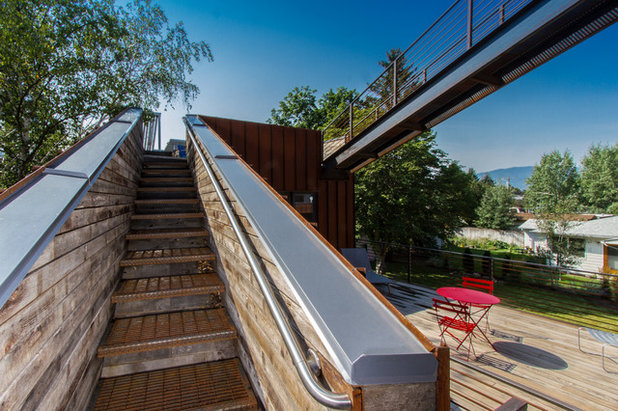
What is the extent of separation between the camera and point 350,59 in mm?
20984

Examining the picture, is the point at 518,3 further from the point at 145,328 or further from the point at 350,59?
the point at 350,59

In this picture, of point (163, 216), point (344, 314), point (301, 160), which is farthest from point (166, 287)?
point (301, 160)

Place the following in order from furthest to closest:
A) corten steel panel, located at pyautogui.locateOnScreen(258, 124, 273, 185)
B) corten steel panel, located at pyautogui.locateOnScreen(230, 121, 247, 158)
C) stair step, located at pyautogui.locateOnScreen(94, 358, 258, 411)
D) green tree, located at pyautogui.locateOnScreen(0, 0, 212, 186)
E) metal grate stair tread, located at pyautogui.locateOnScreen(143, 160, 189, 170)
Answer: corten steel panel, located at pyautogui.locateOnScreen(258, 124, 273, 185)
corten steel panel, located at pyautogui.locateOnScreen(230, 121, 247, 158)
green tree, located at pyautogui.locateOnScreen(0, 0, 212, 186)
metal grate stair tread, located at pyautogui.locateOnScreen(143, 160, 189, 170)
stair step, located at pyautogui.locateOnScreen(94, 358, 258, 411)

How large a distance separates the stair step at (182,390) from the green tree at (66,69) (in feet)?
19.9

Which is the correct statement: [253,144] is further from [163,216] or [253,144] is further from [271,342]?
[271,342]

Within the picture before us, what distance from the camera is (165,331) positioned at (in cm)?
215

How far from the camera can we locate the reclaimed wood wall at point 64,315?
98 centimetres

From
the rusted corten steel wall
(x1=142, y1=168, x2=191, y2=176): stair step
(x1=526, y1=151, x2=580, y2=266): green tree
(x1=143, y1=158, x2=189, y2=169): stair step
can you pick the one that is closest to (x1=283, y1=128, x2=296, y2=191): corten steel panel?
the rusted corten steel wall

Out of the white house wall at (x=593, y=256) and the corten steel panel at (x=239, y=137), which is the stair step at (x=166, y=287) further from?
the white house wall at (x=593, y=256)

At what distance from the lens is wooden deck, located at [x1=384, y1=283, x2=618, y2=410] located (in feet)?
8.70

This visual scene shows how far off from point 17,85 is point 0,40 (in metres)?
0.89

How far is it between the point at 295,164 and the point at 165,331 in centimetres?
539

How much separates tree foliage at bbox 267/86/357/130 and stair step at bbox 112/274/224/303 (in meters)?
18.3

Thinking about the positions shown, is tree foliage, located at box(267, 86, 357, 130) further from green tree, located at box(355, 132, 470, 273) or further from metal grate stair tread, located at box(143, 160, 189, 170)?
metal grate stair tread, located at box(143, 160, 189, 170)
